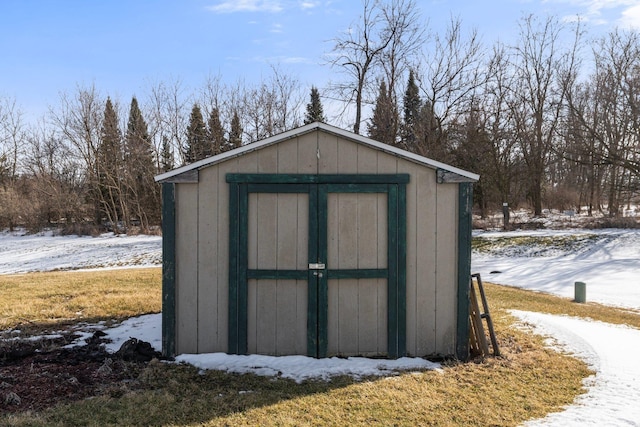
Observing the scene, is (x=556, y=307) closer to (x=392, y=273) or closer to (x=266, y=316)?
(x=392, y=273)

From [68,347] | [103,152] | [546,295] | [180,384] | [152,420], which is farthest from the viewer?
[103,152]

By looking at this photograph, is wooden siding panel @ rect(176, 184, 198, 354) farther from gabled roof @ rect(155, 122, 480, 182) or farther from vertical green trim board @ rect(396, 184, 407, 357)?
vertical green trim board @ rect(396, 184, 407, 357)

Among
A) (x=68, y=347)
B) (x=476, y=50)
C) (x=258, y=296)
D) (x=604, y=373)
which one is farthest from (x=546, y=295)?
(x=476, y=50)

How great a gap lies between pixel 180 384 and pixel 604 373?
14.9ft

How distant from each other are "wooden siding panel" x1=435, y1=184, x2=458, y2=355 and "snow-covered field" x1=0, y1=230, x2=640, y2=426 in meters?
0.47

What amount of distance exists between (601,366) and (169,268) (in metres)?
5.11

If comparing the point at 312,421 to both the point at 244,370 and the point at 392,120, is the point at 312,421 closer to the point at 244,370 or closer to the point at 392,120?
the point at 244,370

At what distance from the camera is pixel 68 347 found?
18.0 feet

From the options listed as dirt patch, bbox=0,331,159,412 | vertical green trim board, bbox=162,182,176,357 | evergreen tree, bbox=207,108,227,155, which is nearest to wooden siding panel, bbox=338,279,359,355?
vertical green trim board, bbox=162,182,176,357

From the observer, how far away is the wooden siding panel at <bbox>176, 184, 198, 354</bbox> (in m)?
5.04

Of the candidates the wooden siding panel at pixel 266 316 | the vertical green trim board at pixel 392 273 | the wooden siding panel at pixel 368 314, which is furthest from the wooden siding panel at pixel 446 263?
the wooden siding panel at pixel 266 316

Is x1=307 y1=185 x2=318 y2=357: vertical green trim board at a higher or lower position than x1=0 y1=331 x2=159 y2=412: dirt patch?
higher

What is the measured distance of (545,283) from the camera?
1260 centimetres

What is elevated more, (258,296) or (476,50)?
(476,50)
